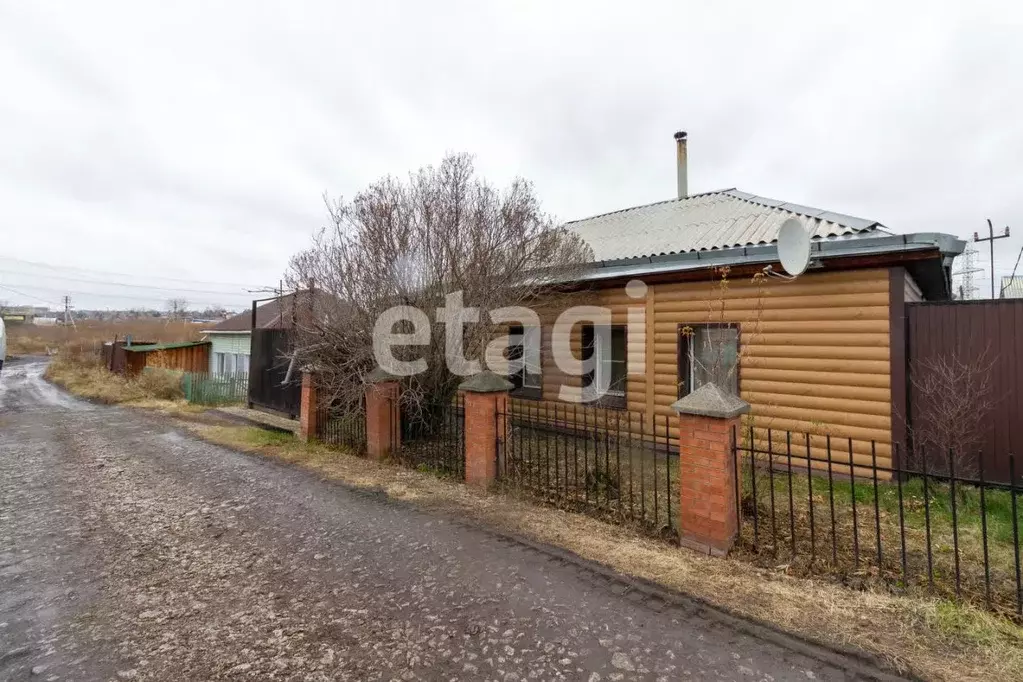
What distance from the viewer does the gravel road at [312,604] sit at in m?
2.62

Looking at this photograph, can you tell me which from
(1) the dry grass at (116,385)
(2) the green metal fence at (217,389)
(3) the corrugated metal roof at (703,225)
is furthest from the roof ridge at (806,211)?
(1) the dry grass at (116,385)

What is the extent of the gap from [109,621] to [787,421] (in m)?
7.30

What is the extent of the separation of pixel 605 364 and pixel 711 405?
4726 millimetres

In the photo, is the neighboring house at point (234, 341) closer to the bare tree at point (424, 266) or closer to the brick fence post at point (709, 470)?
the bare tree at point (424, 266)

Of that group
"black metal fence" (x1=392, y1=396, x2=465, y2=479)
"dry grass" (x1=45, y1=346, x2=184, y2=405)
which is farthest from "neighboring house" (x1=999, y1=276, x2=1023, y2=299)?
"dry grass" (x1=45, y1=346, x2=184, y2=405)

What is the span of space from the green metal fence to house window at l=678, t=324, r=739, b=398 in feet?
41.3

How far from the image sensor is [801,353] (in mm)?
6410

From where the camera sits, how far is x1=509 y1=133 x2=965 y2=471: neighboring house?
5.79 m

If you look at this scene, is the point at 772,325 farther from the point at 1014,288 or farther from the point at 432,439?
the point at 1014,288

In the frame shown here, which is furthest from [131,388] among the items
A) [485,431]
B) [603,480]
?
[603,480]

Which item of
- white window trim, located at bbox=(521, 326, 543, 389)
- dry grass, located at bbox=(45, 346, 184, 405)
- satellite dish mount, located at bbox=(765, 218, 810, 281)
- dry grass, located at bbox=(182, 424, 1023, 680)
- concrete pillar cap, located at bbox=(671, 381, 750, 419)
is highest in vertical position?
satellite dish mount, located at bbox=(765, 218, 810, 281)

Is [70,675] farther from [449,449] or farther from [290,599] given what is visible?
[449,449]

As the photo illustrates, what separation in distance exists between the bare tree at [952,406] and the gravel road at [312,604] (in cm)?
471

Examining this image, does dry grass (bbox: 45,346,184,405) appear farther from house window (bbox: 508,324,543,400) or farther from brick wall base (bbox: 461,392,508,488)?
brick wall base (bbox: 461,392,508,488)
